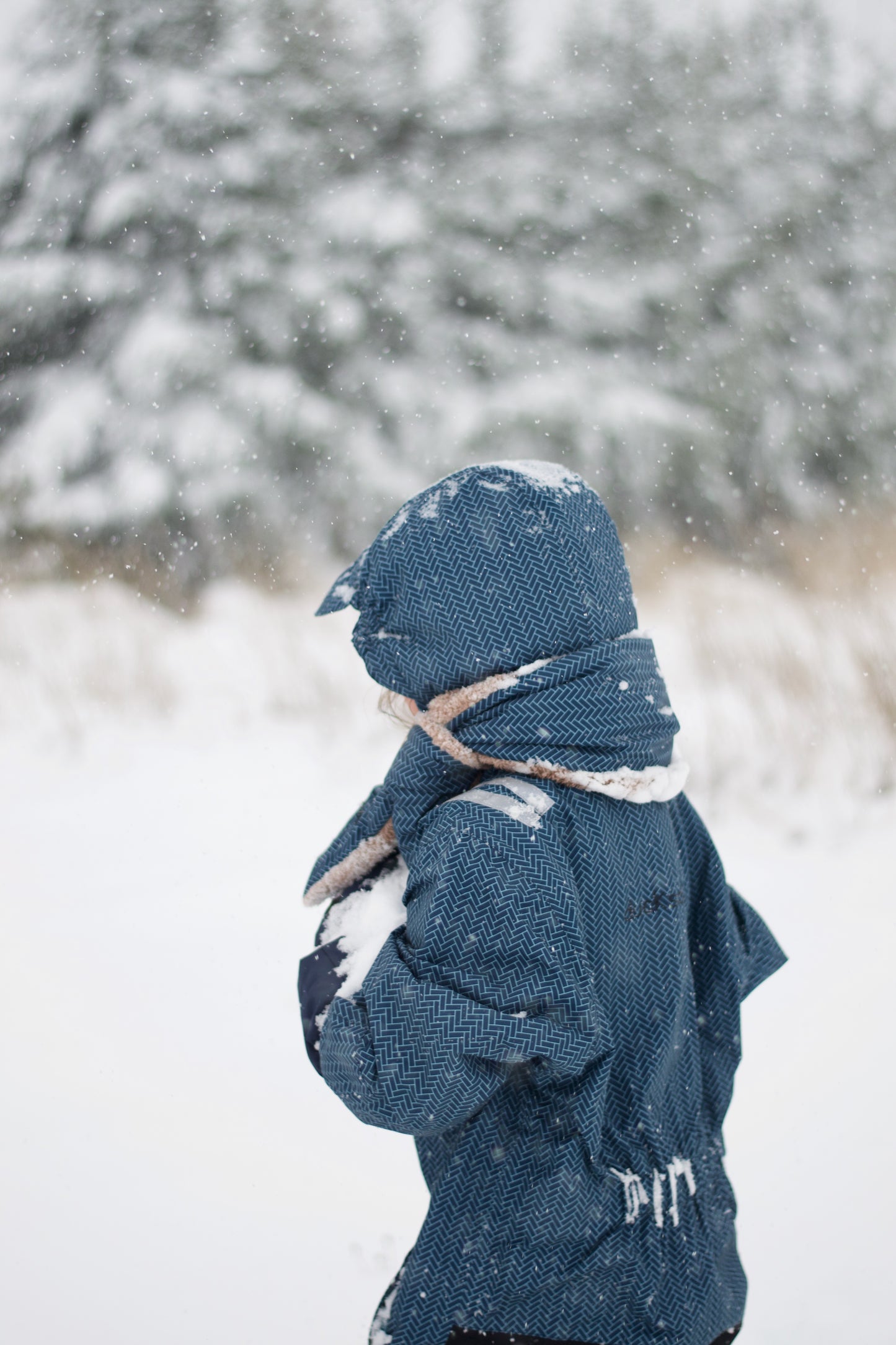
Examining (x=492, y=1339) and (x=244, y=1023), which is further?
(x=244, y=1023)

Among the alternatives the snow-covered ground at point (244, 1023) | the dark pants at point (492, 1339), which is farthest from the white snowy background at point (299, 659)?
the dark pants at point (492, 1339)

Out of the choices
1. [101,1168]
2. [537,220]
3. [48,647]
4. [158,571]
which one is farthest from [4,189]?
[101,1168]

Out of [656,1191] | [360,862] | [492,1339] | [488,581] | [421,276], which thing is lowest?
[492,1339]

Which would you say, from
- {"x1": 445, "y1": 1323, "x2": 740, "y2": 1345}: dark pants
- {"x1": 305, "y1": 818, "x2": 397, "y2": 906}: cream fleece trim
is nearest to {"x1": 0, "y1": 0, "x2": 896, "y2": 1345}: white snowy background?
{"x1": 445, "y1": 1323, "x2": 740, "y2": 1345}: dark pants

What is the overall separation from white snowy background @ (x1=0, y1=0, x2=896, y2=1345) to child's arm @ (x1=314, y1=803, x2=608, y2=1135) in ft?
4.66

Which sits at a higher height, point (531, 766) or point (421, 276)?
point (421, 276)

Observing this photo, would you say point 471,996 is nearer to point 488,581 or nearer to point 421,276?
point 488,581

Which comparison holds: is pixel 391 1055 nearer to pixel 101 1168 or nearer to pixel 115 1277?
pixel 115 1277

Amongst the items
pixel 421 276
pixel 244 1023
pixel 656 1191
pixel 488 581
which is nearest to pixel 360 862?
pixel 488 581

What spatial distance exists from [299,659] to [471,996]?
4.40 metres

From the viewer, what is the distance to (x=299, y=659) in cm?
523

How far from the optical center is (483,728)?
3.37 ft

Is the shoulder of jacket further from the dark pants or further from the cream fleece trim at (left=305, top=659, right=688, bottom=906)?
the dark pants

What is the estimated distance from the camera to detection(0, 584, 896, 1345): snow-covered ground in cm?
206
